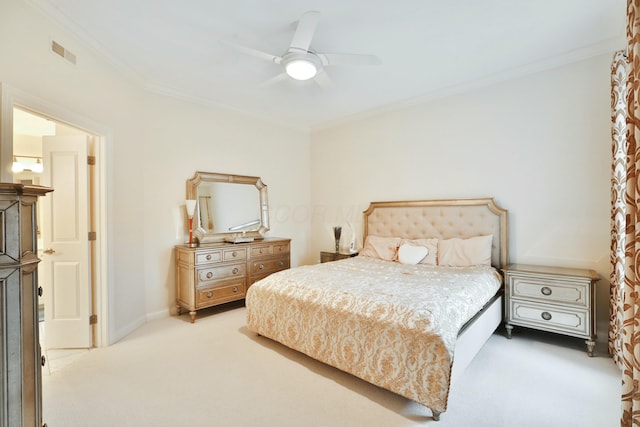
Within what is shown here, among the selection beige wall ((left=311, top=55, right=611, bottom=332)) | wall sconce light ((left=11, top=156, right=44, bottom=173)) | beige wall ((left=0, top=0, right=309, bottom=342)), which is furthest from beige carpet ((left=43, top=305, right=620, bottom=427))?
wall sconce light ((left=11, top=156, right=44, bottom=173))

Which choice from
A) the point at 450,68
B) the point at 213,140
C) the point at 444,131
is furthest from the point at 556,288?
the point at 213,140

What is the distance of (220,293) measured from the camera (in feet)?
12.8

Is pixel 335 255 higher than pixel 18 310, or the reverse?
pixel 18 310

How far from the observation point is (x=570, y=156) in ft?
10.5

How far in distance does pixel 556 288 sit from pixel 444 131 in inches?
93.2

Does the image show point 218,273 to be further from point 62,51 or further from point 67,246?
point 62,51

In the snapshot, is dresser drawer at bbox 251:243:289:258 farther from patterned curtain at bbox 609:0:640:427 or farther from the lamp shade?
patterned curtain at bbox 609:0:640:427

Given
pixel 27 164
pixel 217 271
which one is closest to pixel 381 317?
pixel 217 271

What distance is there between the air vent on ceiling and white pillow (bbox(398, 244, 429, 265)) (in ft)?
13.6

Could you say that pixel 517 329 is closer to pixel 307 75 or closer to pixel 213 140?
pixel 307 75

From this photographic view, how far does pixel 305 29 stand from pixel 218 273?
305 cm

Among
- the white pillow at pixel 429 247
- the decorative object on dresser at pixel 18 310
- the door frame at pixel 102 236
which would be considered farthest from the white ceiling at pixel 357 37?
the white pillow at pixel 429 247

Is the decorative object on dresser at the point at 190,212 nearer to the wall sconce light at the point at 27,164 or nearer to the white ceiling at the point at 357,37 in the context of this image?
the white ceiling at the point at 357,37

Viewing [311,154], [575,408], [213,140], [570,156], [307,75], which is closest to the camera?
[575,408]
